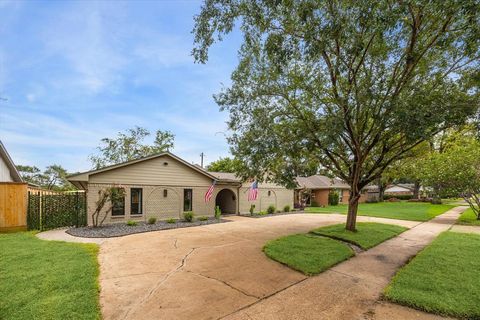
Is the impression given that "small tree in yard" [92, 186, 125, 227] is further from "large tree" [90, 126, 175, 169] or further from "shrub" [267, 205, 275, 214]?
"large tree" [90, 126, 175, 169]

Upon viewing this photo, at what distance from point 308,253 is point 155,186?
10.3 meters

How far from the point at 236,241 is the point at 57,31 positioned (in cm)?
977

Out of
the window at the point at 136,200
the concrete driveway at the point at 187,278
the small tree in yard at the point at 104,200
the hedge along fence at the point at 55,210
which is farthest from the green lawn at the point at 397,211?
the hedge along fence at the point at 55,210

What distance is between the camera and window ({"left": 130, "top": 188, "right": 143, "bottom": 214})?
14.1 metres

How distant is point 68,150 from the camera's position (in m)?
29.9

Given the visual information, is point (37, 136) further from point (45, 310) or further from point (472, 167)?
point (472, 167)

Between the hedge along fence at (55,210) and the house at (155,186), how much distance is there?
0.43 metres

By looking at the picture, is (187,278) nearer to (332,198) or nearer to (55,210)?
(55,210)

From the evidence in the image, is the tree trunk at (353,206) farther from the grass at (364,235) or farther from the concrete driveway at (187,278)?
the concrete driveway at (187,278)

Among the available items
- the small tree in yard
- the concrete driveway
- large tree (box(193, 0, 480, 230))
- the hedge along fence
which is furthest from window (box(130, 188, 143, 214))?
large tree (box(193, 0, 480, 230))

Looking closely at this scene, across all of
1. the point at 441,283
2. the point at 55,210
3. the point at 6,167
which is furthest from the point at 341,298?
the point at 6,167

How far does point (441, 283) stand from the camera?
5203 mm

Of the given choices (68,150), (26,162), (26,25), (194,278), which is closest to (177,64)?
(26,25)

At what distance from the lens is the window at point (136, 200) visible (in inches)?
555
